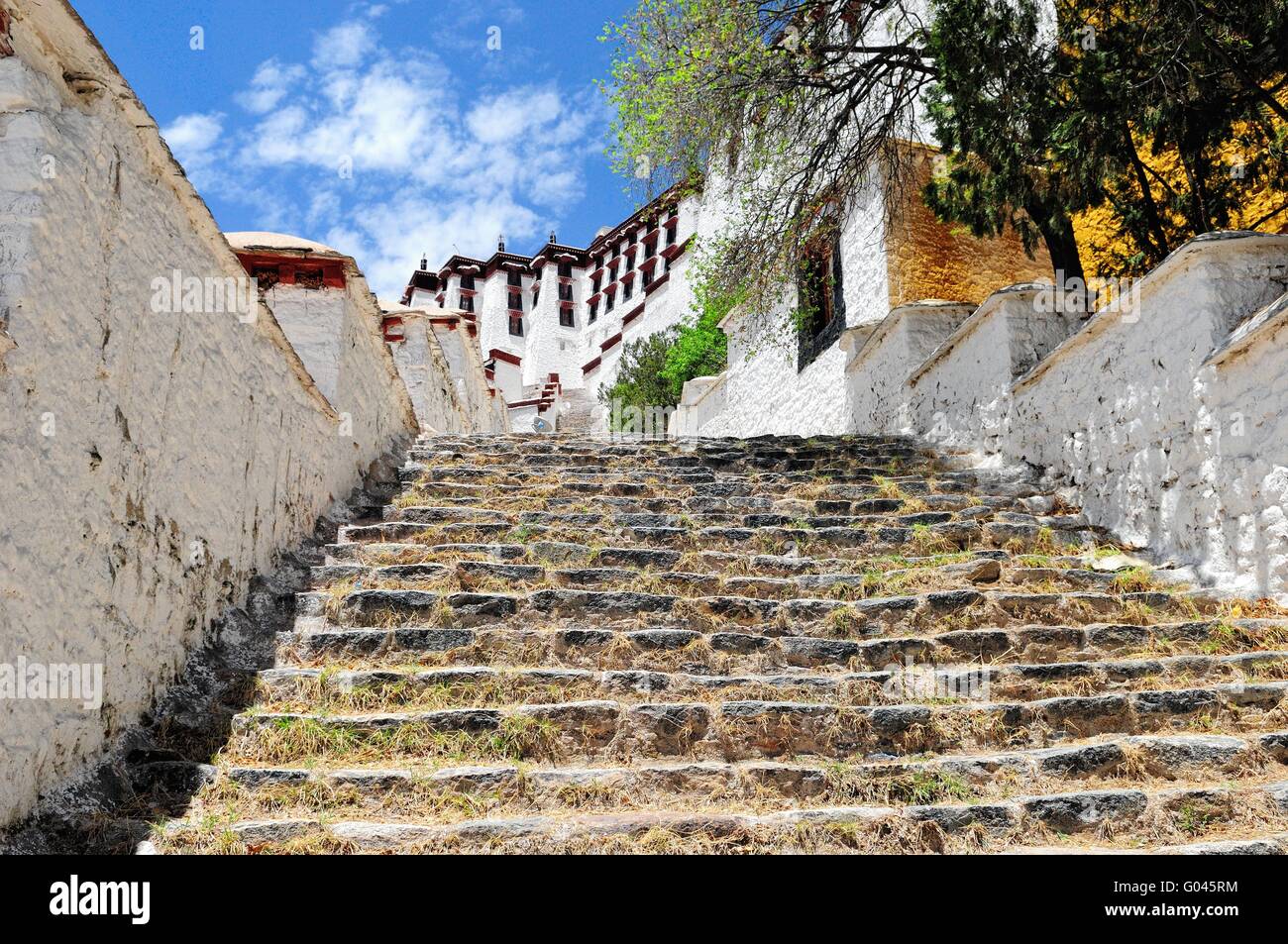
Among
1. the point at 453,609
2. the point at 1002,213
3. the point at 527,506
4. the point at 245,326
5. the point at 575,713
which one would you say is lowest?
the point at 575,713

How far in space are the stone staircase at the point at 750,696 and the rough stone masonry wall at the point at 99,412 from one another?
0.51 meters

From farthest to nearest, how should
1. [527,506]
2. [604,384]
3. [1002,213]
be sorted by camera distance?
[604,384] → [1002,213] → [527,506]

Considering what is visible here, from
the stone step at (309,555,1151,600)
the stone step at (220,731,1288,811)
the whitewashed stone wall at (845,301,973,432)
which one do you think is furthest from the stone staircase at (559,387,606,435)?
the stone step at (220,731,1288,811)

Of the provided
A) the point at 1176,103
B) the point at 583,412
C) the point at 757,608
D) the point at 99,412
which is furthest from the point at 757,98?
the point at 583,412

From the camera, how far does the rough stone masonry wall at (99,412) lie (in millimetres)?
3408

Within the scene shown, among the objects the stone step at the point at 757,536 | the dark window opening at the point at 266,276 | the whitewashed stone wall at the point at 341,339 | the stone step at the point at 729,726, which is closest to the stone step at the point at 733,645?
the stone step at the point at 729,726

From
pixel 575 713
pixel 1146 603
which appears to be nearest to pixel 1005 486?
pixel 1146 603

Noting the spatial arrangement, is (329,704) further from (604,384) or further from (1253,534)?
(604,384)

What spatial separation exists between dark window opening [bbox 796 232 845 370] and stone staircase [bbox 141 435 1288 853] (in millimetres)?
7683

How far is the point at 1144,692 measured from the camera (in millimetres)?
4457

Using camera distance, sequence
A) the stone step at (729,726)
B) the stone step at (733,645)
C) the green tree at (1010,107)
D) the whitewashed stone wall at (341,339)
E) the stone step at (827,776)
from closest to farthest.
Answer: the stone step at (827,776) → the stone step at (729,726) → the stone step at (733,645) → the whitewashed stone wall at (341,339) → the green tree at (1010,107)

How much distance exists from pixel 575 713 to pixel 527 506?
3022mm

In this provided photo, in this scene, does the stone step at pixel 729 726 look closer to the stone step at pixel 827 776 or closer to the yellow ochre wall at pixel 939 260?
the stone step at pixel 827 776

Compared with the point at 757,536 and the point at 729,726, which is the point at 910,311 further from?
the point at 729,726
